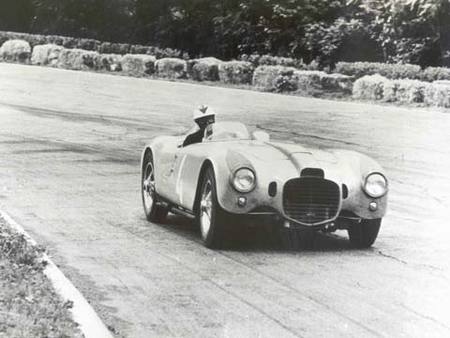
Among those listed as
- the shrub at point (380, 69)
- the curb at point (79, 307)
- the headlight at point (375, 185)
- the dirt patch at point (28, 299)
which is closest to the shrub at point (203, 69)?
the shrub at point (380, 69)

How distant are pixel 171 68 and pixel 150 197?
398 inches

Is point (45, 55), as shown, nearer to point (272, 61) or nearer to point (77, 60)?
point (77, 60)

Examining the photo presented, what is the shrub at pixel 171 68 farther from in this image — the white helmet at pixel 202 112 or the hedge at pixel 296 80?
the white helmet at pixel 202 112

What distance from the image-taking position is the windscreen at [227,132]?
970 cm

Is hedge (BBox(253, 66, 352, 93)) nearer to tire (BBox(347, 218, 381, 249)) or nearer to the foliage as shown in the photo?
the foliage

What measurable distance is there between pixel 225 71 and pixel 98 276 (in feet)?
47.1

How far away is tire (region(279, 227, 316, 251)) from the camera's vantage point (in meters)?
8.95

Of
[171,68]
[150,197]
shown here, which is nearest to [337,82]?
[171,68]

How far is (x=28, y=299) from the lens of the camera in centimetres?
629

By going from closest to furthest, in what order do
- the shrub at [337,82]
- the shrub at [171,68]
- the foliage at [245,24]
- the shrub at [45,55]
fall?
the foliage at [245,24]
the shrub at [171,68]
the shrub at [337,82]
the shrub at [45,55]

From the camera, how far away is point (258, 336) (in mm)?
6043

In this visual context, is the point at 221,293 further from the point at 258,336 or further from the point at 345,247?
the point at 345,247

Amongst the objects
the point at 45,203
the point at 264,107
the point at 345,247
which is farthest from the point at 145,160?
the point at 264,107

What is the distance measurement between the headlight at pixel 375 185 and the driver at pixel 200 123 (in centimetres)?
191
